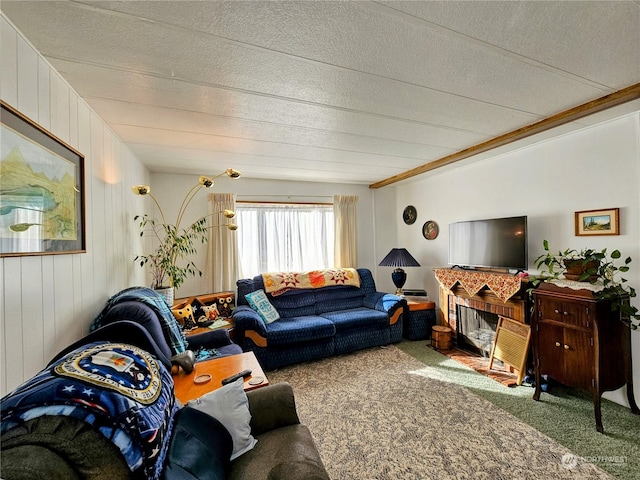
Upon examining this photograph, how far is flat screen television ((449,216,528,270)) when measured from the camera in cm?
274

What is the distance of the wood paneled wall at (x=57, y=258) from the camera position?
42.8 inches

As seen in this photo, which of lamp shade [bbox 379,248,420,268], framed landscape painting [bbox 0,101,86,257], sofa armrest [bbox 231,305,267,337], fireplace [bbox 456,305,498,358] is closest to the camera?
framed landscape painting [bbox 0,101,86,257]

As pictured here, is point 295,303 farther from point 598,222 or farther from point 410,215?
point 598,222

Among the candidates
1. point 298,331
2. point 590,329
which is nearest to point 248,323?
point 298,331

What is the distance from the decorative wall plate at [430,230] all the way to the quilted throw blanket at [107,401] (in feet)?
12.7

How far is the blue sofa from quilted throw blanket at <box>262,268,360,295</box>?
7 cm

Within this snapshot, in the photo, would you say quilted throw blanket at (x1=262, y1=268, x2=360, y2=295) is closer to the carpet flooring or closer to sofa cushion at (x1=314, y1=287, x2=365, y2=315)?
sofa cushion at (x1=314, y1=287, x2=365, y2=315)

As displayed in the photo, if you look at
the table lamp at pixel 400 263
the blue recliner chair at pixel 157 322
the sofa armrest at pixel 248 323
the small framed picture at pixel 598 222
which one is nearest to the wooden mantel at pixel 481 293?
the table lamp at pixel 400 263

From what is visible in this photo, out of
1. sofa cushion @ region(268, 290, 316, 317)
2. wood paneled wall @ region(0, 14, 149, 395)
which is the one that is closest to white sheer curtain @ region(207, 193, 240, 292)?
sofa cushion @ region(268, 290, 316, 317)

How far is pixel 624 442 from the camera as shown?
1.81 metres

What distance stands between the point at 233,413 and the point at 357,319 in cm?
227

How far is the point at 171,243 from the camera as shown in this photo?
330 centimetres

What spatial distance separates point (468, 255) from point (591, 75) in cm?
206

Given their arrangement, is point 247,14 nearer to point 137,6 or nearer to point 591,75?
point 137,6
